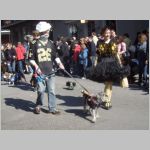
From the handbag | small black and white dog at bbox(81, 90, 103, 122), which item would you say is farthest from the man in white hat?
the handbag

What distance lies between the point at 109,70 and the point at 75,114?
1307 mm

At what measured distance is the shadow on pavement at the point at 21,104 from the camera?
10868 millimetres

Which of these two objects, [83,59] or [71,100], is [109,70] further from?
[83,59]

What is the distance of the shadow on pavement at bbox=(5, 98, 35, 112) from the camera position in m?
10.9

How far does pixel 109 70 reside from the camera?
9969mm

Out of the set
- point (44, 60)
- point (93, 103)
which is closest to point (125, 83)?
point (44, 60)

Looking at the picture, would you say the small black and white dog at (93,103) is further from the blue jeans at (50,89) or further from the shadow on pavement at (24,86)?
the shadow on pavement at (24,86)

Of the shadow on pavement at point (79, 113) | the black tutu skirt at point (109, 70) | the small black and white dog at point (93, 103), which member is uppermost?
the black tutu skirt at point (109, 70)

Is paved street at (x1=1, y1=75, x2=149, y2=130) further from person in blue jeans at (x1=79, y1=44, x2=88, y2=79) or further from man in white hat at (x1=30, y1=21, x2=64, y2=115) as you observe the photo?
person in blue jeans at (x1=79, y1=44, x2=88, y2=79)

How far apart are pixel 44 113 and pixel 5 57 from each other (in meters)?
11.8

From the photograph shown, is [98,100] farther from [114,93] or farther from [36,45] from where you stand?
[114,93]

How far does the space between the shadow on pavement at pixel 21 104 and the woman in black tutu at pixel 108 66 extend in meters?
1.95

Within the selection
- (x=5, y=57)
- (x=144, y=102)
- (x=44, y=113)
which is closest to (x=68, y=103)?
(x=44, y=113)

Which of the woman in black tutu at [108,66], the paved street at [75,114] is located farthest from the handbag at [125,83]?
the woman in black tutu at [108,66]
